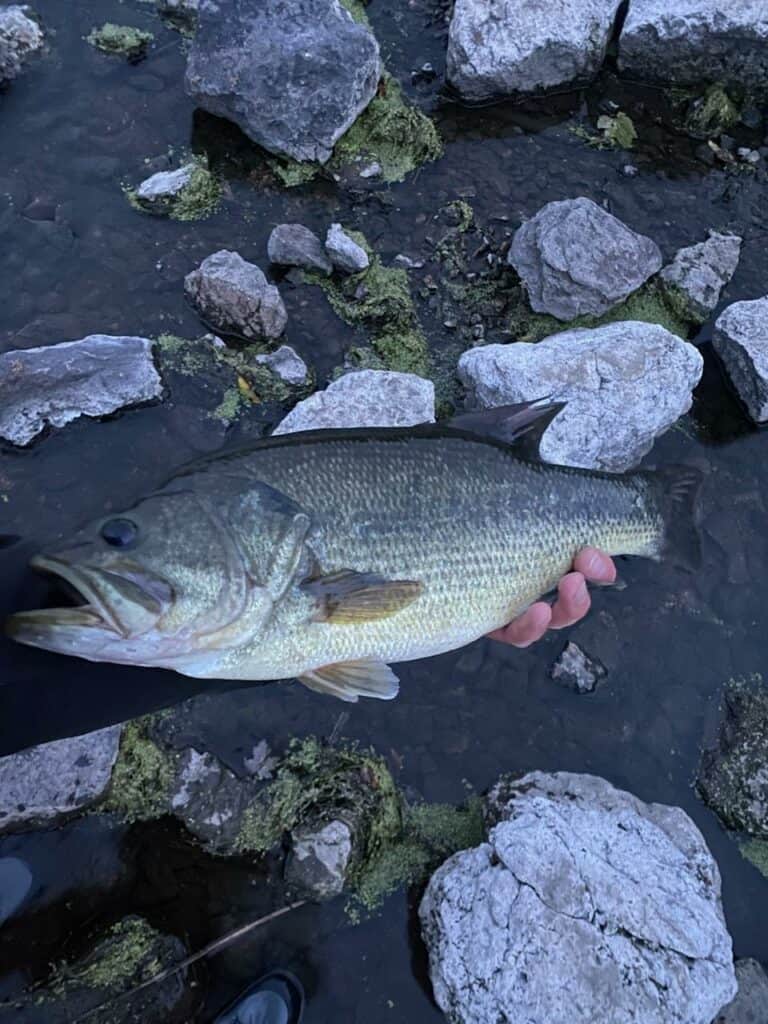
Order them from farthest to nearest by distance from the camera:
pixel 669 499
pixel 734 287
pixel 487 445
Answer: pixel 734 287
pixel 669 499
pixel 487 445

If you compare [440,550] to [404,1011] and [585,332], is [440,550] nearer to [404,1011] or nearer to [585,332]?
[404,1011]

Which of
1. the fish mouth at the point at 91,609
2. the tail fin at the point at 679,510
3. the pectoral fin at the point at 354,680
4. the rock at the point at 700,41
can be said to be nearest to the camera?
the fish mouth at the point at 91,609

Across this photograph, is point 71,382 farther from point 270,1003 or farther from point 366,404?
point 270,1003

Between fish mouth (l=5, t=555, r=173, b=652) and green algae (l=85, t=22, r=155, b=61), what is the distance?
6466 millimetres

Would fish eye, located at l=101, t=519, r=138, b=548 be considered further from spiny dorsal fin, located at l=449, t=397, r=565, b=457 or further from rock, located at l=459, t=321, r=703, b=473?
rock, located at l=459, t=321, r=703, b=473

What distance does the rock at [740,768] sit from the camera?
200 inches

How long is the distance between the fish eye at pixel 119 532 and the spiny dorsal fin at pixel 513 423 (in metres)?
1.78

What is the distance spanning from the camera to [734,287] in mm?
7000

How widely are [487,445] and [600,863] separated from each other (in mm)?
2327

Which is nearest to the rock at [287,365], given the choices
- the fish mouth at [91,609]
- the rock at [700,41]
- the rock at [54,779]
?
the rock at [54,779]

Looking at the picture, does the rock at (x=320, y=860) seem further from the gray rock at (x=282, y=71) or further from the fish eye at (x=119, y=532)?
the gray rock at (x=282, y=71)

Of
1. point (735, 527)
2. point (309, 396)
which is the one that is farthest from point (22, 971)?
point (735, 527)

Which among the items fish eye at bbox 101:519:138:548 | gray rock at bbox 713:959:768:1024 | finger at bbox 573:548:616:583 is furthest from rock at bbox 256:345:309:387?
gray rock at bbox 713:959:768:1024

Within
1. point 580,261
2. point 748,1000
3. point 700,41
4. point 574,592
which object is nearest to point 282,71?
point 580,261
